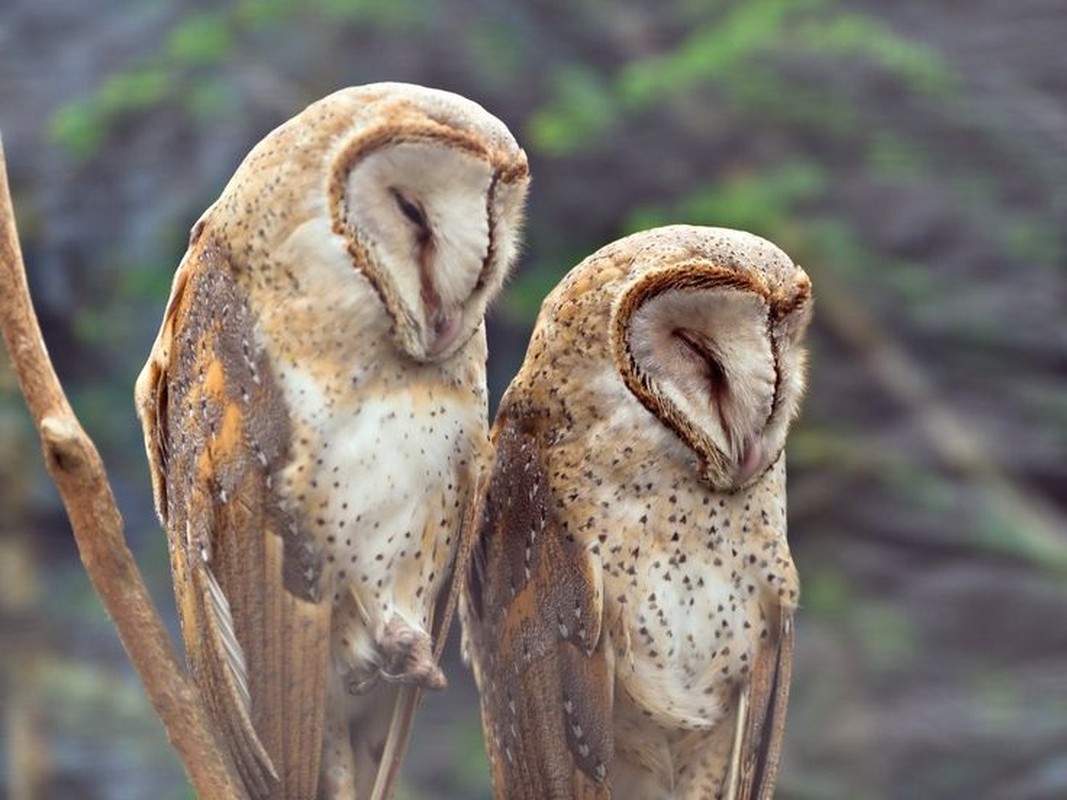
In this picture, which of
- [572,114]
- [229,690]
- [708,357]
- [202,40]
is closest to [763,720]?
[708,357]

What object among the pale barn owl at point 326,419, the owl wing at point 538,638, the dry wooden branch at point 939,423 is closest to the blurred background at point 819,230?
the dry wooden branch at point 939,423

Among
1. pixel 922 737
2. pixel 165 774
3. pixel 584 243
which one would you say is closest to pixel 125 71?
pixel 584 243

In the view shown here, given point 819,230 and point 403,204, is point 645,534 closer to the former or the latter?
point 403,204

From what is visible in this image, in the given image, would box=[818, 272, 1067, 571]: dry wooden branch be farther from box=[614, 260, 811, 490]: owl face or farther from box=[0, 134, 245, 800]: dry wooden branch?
box=[0, 134, 245, 800]: dry wooden branch

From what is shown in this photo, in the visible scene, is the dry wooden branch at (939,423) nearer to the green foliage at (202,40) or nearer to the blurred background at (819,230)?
the blurred background at (819,230)

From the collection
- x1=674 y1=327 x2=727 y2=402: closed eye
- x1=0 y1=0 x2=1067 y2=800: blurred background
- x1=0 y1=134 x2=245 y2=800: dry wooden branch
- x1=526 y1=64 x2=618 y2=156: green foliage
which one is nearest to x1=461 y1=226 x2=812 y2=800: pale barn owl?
x1=674 y1=327 x2=727 y2=402: closed eye

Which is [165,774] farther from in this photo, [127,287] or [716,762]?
[716,762]
